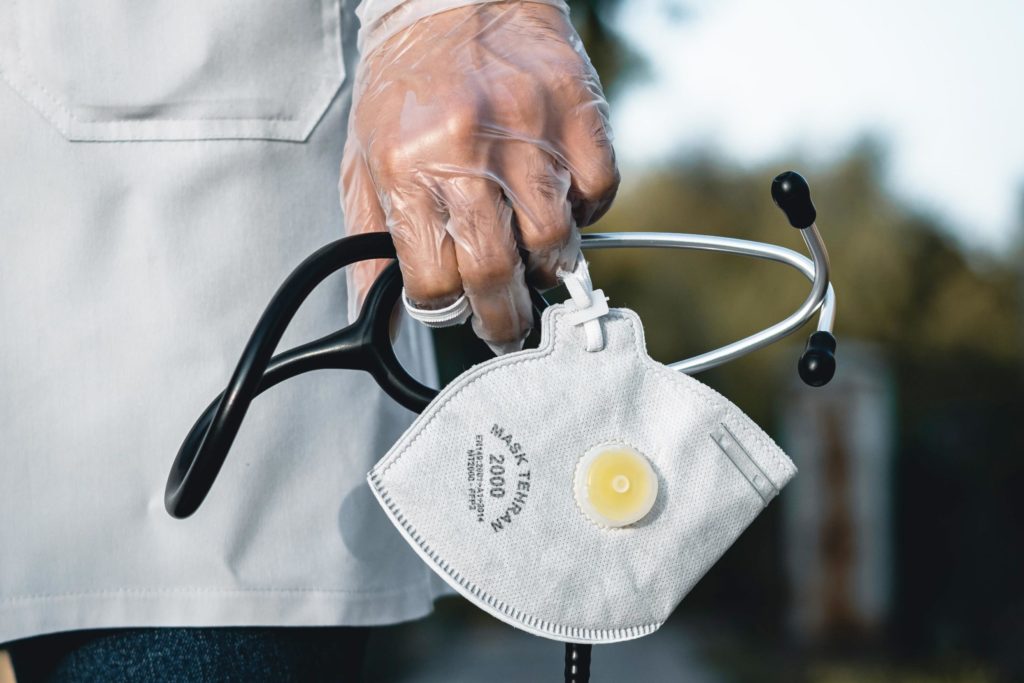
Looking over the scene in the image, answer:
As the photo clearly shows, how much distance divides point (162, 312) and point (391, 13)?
361mm

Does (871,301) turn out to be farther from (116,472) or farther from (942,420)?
(116,472)

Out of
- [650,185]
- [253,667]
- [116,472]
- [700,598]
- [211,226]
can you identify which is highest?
[211,226]

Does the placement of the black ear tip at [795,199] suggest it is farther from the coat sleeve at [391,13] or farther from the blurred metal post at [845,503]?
the blurred metal post at [845,503]

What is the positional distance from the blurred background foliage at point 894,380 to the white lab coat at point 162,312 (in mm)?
4109

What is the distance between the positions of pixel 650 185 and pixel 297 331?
480 inches

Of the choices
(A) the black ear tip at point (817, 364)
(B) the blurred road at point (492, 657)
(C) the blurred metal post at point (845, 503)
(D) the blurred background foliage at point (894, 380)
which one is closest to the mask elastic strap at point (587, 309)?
(A) the black ear tip at point (817, 364)

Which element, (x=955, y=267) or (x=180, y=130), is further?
(x=955, y=267)

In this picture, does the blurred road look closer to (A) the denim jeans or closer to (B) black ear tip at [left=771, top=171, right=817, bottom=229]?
(A) the denim jeans

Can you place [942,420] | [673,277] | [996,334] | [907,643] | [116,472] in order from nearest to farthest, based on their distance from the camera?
[116,472] → [907,643] → [942,420] → [996,334] → [673,277]

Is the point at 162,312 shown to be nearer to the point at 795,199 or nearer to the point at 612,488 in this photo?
the point at 612,488

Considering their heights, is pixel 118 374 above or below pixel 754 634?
above

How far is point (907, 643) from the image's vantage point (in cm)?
740

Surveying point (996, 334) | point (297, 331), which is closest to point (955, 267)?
point (996, 334)

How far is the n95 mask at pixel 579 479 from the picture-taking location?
85 centimetres
